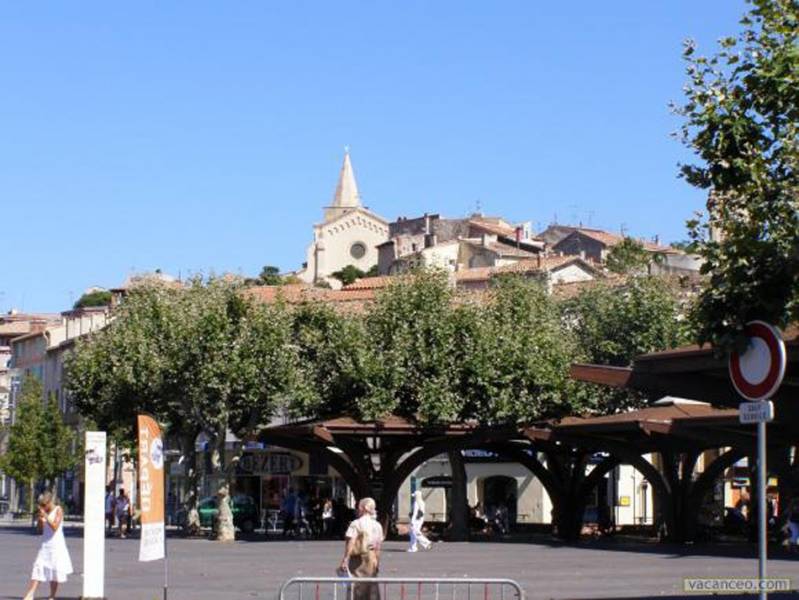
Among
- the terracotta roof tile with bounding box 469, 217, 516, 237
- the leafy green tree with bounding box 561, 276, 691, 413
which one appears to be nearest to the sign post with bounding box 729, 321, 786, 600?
the leafy green tree with bounding box 561, 276, 691, 413

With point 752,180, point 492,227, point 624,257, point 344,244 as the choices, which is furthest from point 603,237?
point 752,180

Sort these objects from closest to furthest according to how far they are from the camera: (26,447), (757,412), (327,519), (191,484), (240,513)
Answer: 1. (757,412)
2. (191,484)
3. (327,519)
4. (240,513)
5. (26,447)

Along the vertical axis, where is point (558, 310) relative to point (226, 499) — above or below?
above

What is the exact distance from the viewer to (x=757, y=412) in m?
12.5

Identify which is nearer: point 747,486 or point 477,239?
point 747,486

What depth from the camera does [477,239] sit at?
506ft

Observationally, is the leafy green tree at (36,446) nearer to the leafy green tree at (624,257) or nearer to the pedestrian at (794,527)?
the leafy green tree at (624,257)

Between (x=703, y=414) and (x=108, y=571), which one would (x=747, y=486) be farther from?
(x=108, y=571)

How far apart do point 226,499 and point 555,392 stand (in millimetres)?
10597

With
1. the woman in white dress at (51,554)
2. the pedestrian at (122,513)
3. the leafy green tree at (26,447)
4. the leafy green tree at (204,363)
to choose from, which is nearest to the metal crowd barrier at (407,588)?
the woman in white dress at (51,554)

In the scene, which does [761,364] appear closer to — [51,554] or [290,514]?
[51,554]

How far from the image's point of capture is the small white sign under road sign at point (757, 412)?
12.4m

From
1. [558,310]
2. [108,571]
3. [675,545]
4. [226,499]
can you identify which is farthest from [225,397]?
[558,310]

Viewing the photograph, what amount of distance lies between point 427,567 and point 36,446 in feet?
158
